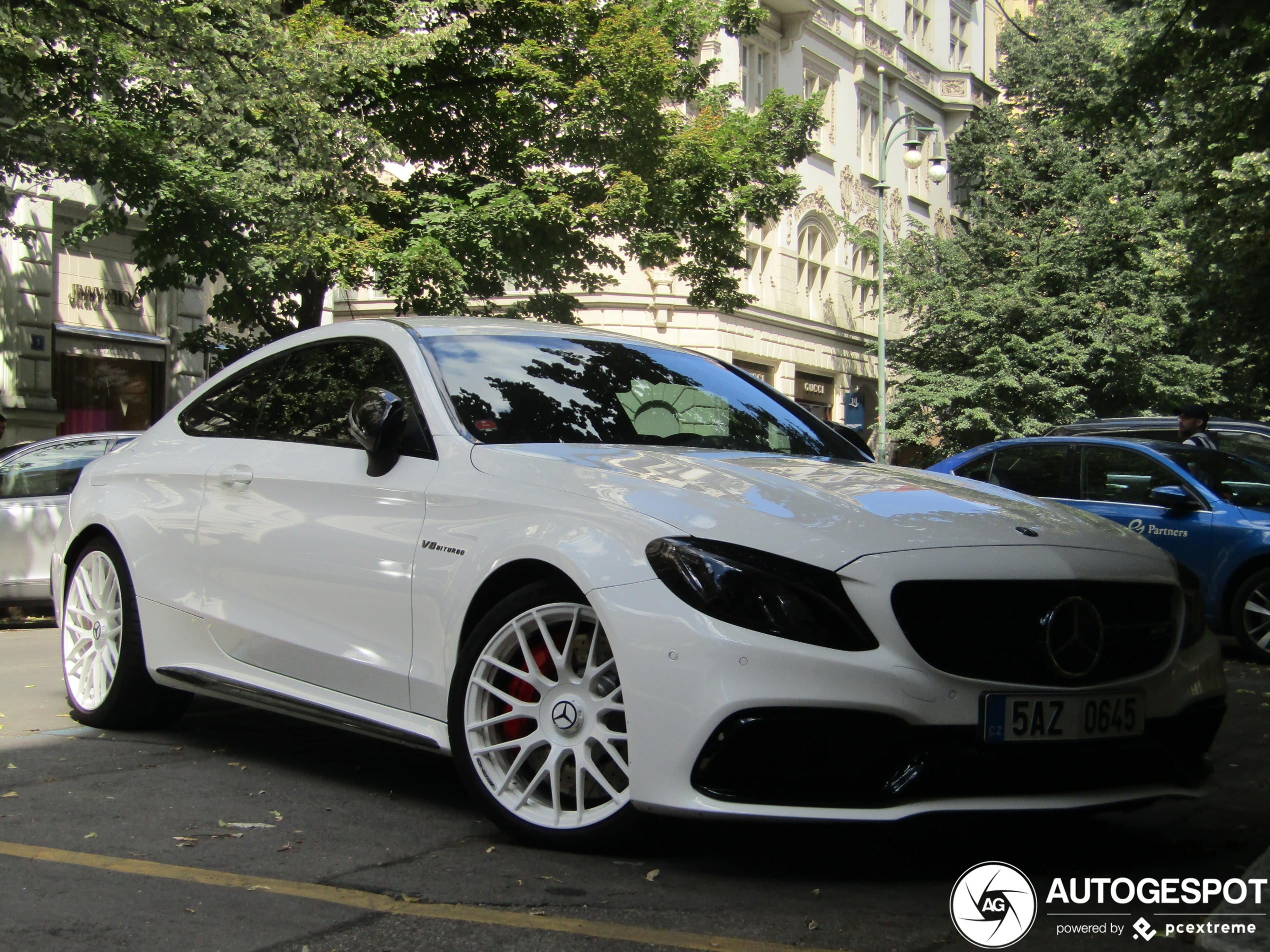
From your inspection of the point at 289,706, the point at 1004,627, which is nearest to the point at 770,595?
the point at 1004,627

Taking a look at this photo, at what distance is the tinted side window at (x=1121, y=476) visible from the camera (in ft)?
35.4

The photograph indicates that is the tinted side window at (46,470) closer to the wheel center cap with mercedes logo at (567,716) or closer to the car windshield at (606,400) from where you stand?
the car windshield at (606,400)

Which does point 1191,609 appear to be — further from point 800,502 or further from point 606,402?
point 606,402

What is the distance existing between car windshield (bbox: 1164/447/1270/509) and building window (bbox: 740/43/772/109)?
24.1 meters

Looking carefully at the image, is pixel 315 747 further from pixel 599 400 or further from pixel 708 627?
pixel 708 627

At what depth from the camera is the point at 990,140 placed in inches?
1642

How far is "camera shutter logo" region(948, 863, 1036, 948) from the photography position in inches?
132

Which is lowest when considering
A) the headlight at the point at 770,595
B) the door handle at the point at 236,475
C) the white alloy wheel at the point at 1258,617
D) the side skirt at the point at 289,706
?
the white alloy wheel at the point at 1258,617

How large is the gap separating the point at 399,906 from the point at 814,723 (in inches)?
43.2

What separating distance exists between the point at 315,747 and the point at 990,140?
3937 centimetres

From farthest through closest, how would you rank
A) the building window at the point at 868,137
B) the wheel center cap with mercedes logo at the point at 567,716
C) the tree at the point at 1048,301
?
1. the building window at the point at 868,137
2. the tree at the point at 1048,301
3. the wheel center cap with mercedes logo at the point at 567,716

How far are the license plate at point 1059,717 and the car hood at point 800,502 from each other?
1.40 feet

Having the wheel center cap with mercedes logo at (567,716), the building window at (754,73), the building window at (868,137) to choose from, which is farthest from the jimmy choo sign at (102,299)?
the building window at (868,137)

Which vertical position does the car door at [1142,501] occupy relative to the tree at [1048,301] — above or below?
below
